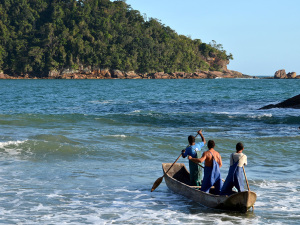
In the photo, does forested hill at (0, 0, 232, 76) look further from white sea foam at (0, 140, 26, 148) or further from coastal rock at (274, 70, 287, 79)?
white sea foam at (0, 140, 26, 148)

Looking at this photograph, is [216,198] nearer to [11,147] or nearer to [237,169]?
[237,169]

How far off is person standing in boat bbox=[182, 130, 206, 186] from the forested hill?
Answer: 124 m

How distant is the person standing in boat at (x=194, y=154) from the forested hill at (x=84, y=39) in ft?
406

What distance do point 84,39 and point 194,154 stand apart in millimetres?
138444

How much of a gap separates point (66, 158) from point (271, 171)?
7134mm

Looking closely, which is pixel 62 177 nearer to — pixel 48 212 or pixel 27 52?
pixel 48 212

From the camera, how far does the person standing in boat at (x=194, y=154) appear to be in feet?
33.0

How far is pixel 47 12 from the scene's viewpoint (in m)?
150

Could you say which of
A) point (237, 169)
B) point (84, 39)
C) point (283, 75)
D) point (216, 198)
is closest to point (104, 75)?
point (84, 39)

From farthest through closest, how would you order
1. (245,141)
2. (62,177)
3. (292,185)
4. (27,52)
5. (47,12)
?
(47,12) → (27,52) → (245,141) → (62,177) → (292,185)

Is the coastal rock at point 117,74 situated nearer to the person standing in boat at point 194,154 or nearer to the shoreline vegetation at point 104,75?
the shoreline vegetation at point 104,75

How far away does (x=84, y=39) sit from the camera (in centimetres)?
14400

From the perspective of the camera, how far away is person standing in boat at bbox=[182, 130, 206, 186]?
10062 mm

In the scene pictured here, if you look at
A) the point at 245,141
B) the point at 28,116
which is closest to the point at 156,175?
the point at 245,141
